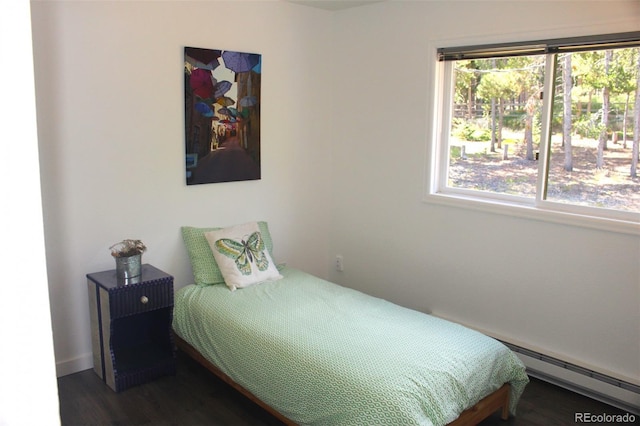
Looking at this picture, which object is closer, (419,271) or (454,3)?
(454,3)

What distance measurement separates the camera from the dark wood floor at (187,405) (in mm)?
2693

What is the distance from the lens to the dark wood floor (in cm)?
269

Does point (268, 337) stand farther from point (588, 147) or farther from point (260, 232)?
point (588, 147)

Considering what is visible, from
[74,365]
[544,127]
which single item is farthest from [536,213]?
[74,365]

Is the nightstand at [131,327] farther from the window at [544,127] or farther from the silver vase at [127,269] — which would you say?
the window at [544,127]

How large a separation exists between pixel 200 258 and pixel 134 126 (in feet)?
2.97

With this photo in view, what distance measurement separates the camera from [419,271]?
373cm

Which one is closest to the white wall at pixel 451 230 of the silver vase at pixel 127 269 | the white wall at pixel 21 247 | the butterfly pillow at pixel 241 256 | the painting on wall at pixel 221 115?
the painting on wall at pixel 221 115

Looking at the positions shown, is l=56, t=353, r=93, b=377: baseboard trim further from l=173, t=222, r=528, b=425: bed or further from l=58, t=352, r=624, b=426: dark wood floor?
l=173, t=222, r=528, b=425: bed

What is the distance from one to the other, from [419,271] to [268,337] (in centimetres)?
144

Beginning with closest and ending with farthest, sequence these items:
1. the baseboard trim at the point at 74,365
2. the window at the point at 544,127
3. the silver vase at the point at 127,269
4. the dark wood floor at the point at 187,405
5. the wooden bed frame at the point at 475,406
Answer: the wooden bed frame at the point at 475,406
the dark wood floor at the point at 187,405
the window at the point at 544,127
the silver vase at the point at 127,269
the baseboard trim at the point at 74,365

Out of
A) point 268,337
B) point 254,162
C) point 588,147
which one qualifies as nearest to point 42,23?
point 254,162

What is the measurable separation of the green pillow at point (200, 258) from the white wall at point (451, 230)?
47.4 inches

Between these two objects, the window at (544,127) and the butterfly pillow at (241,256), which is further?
the butterfly pillow at (241,256)
